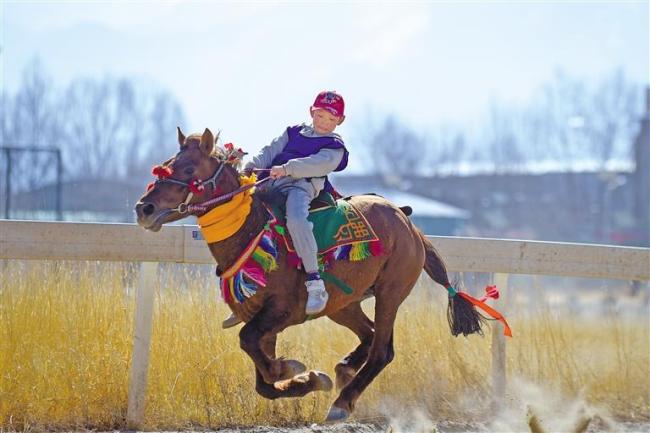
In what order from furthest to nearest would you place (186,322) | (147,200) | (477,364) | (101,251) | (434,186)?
(434,186) < (477,364) < (186,322) < (101,251) < (147,200)

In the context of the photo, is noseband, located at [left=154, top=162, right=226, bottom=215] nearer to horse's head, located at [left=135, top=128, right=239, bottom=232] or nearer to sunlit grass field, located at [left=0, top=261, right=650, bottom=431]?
horse's head, located at [left=135, top=128, right=239, bottom=232]

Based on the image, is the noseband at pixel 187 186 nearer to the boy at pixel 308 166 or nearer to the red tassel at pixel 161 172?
the red tassel at pixel 161 172

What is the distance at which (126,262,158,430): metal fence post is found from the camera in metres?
7.55

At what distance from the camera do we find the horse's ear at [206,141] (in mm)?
6613

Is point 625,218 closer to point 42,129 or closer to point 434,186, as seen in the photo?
point 434,186

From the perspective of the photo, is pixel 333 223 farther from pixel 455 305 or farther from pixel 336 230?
pixel 455 305

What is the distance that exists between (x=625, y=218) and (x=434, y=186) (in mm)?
14984

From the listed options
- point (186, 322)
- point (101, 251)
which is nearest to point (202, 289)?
point (186, 322)

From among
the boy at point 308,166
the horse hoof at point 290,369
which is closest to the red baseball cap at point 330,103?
the boy at point 308,166

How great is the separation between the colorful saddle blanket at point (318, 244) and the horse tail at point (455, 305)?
0.84 m

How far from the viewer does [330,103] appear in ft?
23.4

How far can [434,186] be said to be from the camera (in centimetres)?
6606

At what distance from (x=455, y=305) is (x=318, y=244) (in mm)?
1612

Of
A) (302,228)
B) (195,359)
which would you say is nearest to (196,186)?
(302,228)
